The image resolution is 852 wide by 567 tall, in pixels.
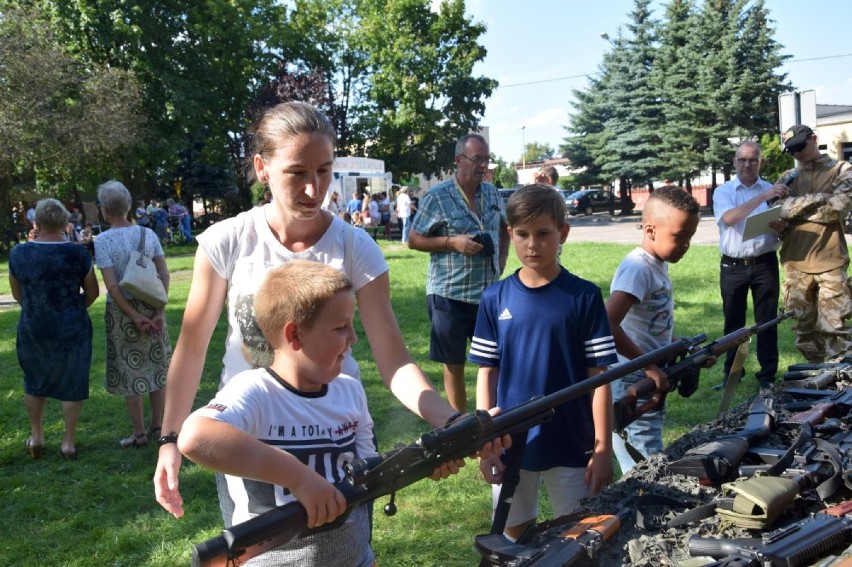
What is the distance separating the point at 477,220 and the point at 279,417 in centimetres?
327

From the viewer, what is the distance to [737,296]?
21.0 ft

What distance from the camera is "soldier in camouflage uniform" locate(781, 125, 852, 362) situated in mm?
5930

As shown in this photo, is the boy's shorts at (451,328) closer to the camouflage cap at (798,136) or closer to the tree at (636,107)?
the camouflage cap at (798,136)

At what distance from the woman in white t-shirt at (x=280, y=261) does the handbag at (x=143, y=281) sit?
10.5ft

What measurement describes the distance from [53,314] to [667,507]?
4486 millimetres

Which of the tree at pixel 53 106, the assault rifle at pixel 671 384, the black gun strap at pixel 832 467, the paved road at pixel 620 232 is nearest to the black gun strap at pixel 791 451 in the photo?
the black gun strap at pixel 832 467

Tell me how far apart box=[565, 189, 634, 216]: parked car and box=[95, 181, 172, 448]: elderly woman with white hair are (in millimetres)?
34031

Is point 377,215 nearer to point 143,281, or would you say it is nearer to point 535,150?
point 143,281

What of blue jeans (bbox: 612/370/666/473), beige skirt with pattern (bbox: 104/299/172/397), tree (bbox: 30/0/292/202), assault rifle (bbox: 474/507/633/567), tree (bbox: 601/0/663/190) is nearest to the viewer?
assault rifle (bbox: 474/507/633/567)

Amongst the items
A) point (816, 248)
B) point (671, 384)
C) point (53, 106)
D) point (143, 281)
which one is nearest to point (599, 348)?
point (671, 384)

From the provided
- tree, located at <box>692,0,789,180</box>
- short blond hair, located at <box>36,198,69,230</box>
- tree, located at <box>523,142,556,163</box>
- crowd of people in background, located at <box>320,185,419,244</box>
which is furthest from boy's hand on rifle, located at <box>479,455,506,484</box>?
tree, located at <box>523,142,556,163</box>

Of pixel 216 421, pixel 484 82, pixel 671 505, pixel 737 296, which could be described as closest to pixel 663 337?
pixel 671 505

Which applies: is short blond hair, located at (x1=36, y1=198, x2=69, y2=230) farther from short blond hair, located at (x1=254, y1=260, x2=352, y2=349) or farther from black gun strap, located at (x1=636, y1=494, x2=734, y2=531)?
black gun strap, located at (x1=636, y1=494, x2=734, y2=531)

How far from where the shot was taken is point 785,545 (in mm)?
1812
